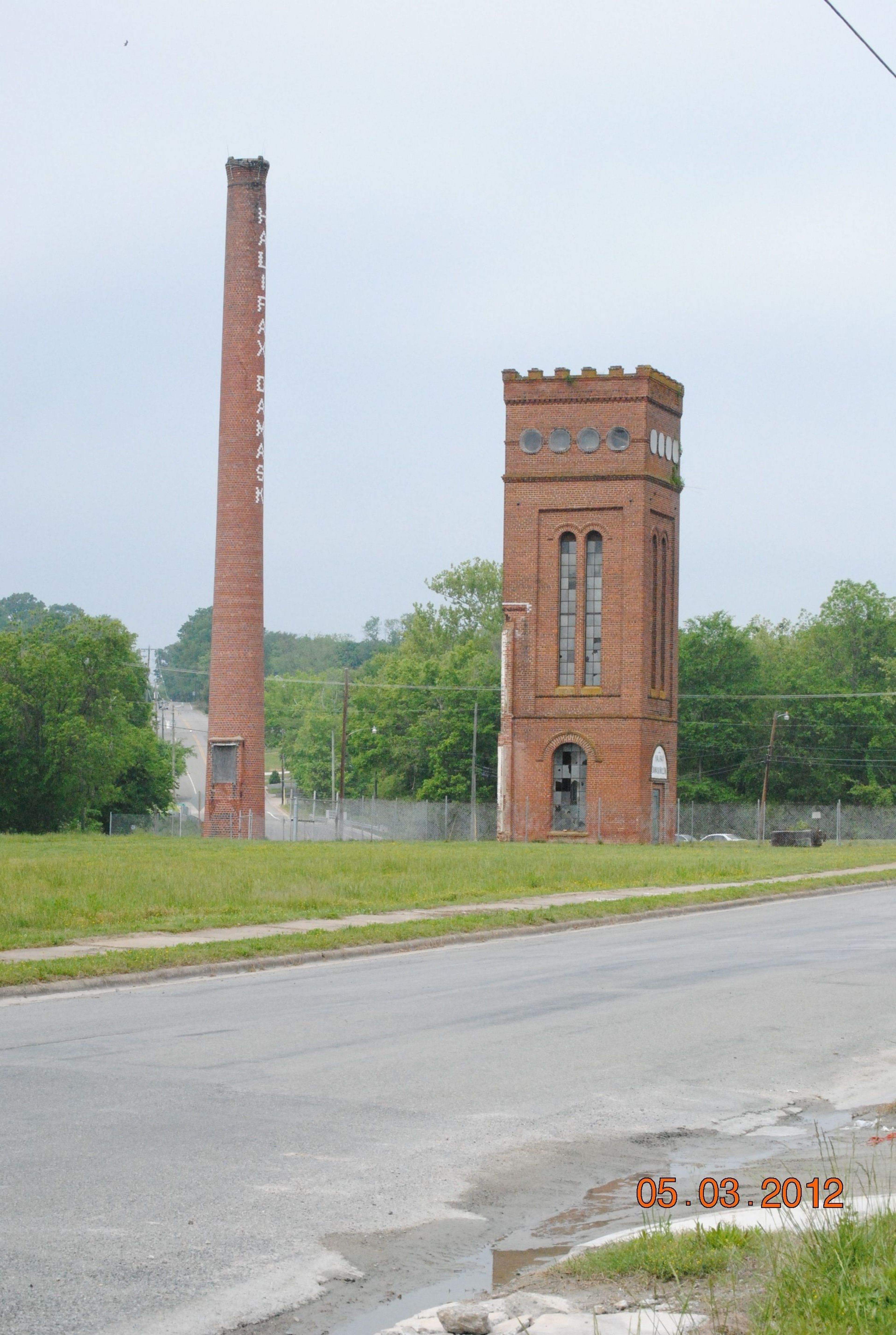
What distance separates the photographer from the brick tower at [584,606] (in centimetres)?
5656

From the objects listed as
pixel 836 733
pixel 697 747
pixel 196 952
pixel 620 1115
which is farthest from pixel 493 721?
pixel 620 1115

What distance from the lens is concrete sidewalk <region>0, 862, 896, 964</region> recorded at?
1686cm

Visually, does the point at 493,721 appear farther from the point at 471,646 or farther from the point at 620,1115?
the point at 620,1115

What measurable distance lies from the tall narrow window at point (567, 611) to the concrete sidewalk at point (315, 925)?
26.5 meters

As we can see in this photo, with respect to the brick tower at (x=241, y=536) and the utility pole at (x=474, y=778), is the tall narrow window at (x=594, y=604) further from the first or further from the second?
the brick tower at (x=241, y=536)

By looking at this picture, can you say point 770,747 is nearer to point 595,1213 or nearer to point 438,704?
point 438,704

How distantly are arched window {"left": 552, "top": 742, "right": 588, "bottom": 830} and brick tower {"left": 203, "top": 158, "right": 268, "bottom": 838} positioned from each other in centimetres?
1084

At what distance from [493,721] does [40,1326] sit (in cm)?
8358

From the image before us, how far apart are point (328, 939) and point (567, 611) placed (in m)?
40.7

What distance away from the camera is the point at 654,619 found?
58.9 m

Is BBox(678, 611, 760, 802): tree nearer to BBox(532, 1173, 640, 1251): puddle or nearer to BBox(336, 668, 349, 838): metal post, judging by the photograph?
BBox(336, 668, 349, 838): metal post
